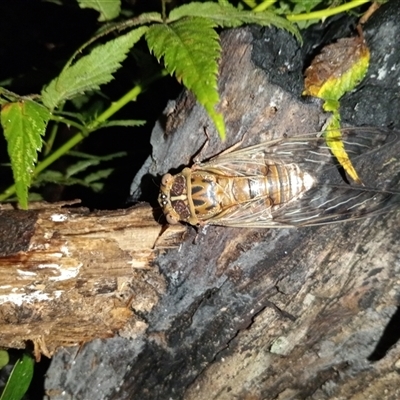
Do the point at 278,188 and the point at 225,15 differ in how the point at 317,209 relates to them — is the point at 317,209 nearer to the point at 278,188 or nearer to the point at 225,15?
the point at 278,188

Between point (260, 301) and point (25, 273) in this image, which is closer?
point (25, 273)

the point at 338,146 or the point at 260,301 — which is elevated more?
the point at 338,146

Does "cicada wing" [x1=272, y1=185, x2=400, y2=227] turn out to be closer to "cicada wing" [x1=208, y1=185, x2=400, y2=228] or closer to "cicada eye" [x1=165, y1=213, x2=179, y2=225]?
"cicada wing" [x1=208, y1=185, x2=400, y2=228]

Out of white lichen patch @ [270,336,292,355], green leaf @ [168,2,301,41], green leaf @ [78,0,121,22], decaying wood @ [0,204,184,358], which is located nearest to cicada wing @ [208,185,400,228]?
decaying wood @ [0,204,184,358]

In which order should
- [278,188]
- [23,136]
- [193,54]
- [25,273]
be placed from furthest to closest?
[278,188]
[25,273]
[23,136]
[193,54]

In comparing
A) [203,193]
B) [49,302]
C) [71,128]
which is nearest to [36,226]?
[49,302]

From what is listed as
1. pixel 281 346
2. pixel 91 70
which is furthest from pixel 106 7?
pixel 281 346

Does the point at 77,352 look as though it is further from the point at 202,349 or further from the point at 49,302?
the point at 202,349

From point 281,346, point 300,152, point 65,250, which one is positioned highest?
point 300,152
